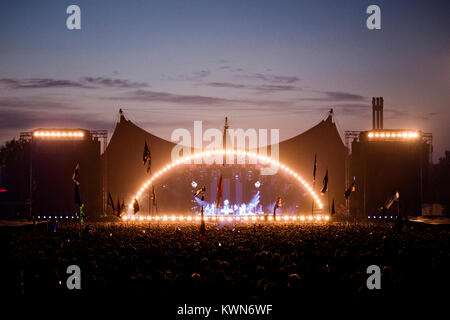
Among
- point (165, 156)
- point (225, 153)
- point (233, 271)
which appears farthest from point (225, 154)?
point (233, 271)

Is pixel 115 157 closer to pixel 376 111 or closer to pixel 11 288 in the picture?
pixel 376 111

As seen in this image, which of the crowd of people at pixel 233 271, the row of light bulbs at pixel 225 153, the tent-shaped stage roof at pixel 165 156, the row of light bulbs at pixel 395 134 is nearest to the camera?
the crowd of people at pixel 233 271

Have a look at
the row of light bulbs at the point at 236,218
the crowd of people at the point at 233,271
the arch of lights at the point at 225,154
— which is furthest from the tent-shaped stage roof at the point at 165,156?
the crowd of people at the point at 233,271

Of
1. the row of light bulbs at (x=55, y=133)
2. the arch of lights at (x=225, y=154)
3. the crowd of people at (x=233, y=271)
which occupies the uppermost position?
the row of light bulbs at (x=55, y=133)

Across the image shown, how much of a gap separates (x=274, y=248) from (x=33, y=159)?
100 feet

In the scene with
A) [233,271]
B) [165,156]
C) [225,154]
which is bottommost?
[233,271]

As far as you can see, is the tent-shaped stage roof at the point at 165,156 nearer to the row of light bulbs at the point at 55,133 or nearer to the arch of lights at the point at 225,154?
the arch of lights at the point at 225,154

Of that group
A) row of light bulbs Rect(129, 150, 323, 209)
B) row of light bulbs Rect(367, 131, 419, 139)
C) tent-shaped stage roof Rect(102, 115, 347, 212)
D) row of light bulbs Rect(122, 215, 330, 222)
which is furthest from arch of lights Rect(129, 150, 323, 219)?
row of light bulbs Rect(367, 131, 419, 139)

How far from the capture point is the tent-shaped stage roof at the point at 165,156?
44031mm

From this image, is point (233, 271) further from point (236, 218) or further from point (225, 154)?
point (225, 154)

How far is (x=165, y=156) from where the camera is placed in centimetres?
4659

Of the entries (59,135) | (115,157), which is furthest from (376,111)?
(59,135)
